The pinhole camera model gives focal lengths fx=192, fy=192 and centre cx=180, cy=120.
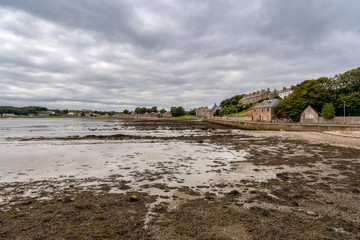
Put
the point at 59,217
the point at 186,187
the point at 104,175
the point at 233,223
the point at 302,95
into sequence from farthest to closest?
the point at 302,95 < the point at 104,175 < the point at 186,187 < the point at 59,217 < the point at 233,223

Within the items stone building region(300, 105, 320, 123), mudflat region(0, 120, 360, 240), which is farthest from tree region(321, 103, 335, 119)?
mudflat region(0, 120, 360, 240)

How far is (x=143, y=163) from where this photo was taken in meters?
11.4

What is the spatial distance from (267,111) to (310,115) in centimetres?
1527

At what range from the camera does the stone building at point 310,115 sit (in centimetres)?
4173

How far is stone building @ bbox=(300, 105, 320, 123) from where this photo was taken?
4173cm

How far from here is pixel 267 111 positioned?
2269 inches

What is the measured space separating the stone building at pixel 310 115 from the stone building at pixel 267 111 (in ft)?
38.4

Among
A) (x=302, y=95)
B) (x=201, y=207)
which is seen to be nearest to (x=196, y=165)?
(x=201, y=207)

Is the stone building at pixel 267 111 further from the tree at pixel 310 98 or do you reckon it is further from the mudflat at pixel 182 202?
the mudflat at pixel 182 202

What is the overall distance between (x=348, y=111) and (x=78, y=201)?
51246 millimetres

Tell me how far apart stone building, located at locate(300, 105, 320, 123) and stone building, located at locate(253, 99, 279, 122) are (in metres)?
11.7

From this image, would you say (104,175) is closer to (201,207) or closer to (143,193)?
(143,193)

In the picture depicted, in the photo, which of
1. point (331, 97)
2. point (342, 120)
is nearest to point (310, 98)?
point (331, 97)

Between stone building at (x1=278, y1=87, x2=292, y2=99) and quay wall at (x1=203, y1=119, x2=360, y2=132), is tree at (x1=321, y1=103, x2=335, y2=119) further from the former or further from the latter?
stone building at (x1=278, y1=87, x2=292, y2=99)
